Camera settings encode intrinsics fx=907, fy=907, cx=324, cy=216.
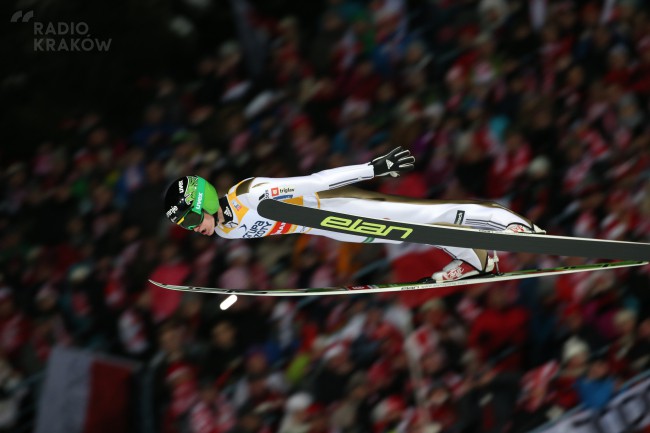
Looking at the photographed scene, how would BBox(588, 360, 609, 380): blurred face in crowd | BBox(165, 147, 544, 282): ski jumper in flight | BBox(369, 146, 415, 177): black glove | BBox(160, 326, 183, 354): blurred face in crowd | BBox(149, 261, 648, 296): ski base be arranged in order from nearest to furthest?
BBox(165, 147, 544, 282): ski jumper in flight → BBox(369, 146, 415, 177): black glove → BBox(149, 261, 648, 296): ski base → BBox(588, 360, 609, 380): blurred face in crowd → BBox(160, 326, 183, 354): blurred face in crowd

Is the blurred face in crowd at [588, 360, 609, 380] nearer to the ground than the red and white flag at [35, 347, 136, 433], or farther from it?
nearer to the ground

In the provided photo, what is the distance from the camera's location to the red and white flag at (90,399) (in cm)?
617

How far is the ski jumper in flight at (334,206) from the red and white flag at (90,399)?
69.5 inches

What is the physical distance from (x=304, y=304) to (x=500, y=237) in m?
1.80

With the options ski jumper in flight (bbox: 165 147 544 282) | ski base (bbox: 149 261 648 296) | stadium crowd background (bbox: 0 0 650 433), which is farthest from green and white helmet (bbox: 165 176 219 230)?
stadium crowd background (bbox: 0 0 650 433)

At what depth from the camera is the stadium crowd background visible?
5.92 metres

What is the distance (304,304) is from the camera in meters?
6.21

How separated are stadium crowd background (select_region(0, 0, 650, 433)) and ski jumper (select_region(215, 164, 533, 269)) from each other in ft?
3.46

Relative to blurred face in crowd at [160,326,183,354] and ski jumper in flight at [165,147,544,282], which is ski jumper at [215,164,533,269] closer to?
ski jumper in flight at [165,147,544,282]

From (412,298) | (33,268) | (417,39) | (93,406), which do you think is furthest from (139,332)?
(417,39)

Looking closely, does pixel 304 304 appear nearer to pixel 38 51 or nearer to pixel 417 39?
pixel 417 39

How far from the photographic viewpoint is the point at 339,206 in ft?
16.8

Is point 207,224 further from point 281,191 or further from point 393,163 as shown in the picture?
point 393,163

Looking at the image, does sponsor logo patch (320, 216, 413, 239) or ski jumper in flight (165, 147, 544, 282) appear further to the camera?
ski jumper in flight (165, 147, 544, 282)
